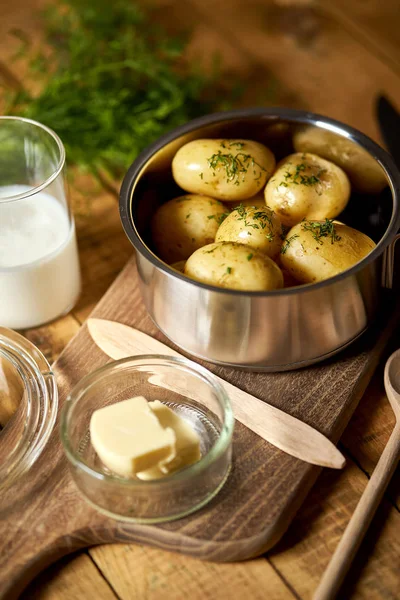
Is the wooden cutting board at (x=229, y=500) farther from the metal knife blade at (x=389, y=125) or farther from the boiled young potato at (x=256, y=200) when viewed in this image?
the metal knife blade at (x=389, y=125)

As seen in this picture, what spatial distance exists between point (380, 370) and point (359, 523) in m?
0.31

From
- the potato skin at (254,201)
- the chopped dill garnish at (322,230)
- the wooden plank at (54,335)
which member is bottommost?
the wooden plank at (54,335)

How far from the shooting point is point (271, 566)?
0.97m

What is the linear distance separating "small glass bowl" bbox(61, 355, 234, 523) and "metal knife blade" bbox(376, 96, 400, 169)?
63 cm

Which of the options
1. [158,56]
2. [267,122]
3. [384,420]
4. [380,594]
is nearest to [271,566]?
[380,594]

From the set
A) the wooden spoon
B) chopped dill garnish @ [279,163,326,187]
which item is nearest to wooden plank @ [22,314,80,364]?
chopped dill garnish @ [279,163,326,187]

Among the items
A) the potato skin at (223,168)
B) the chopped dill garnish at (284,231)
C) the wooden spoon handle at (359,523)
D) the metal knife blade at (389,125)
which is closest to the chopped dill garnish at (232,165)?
the potato skin at (223,168)

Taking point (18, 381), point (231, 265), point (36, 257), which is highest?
point (231, 265)

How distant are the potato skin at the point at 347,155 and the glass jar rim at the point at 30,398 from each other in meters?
0.59

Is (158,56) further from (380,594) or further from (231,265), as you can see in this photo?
(380,594)

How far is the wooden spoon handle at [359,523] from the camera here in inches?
36.0

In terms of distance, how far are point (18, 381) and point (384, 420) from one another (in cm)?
58

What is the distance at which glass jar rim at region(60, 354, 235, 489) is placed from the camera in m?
0.93

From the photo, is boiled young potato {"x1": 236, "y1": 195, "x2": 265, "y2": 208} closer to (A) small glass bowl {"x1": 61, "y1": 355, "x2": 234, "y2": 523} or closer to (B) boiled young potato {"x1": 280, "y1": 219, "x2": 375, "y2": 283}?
(B) boiled young potato {"x1": 280, "y1": 219, "x2": 375, "y2": 283}
